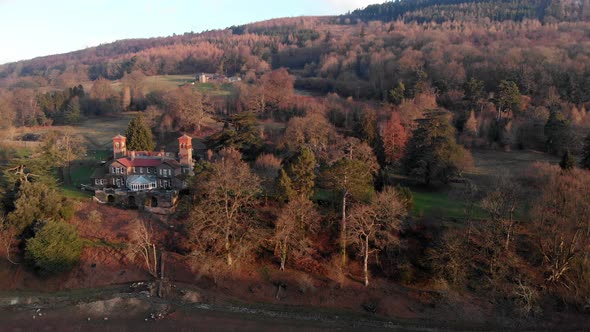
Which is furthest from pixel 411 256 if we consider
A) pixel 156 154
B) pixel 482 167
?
pixel 156 154

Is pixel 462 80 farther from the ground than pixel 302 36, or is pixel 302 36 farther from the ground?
pixel 302 36

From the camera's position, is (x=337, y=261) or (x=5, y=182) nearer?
(x=337, y=261)

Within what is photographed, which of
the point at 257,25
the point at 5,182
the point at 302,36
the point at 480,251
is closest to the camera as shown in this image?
the point at 480,251

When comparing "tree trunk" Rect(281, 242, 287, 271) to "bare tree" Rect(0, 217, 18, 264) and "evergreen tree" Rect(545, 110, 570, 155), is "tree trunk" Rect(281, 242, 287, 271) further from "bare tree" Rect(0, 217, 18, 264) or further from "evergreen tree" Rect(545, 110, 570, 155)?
"evergreen tree" Rect(545, 110, 570, 155)

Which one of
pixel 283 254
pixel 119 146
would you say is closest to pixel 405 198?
pixel 283 254

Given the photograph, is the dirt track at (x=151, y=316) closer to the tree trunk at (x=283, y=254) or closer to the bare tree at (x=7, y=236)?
the tree trunk at (x=283, y=254)

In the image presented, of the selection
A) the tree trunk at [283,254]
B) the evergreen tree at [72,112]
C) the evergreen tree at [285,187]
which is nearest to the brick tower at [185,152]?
the evergreen tree at [285,187]

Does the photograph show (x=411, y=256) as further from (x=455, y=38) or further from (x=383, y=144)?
(x=455, y=38)
